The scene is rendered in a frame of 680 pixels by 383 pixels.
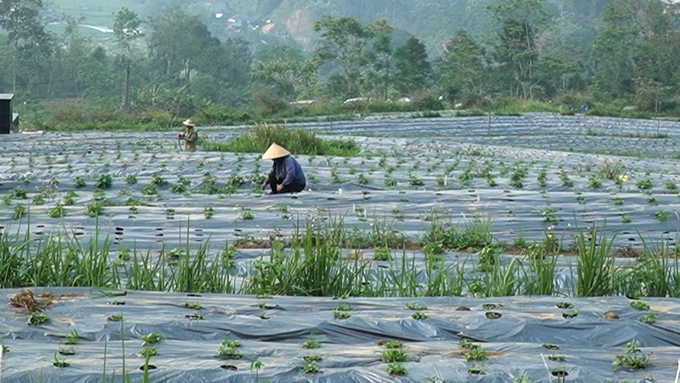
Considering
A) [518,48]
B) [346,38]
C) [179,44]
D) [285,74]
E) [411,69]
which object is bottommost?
[285,74]

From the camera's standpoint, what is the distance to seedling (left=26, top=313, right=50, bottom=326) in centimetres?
484

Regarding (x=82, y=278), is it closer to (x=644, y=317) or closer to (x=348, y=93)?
(x=644, y=317)

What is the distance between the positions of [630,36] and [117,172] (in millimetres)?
34482

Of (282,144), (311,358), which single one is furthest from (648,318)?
(282,144)

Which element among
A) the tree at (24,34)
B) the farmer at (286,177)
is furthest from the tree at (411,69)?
the farmer at (286,177)

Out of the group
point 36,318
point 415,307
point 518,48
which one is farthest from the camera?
point 518,48

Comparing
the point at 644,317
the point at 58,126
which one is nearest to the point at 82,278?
the point at 644,317

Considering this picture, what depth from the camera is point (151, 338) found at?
458 centimetres

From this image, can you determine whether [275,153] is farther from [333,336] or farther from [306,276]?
[333,336]

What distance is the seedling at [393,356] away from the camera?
433 cm

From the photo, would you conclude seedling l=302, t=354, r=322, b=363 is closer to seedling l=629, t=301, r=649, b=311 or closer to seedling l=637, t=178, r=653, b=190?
seedling l=629, t=301, r=649, b=311

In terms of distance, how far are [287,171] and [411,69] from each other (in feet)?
98.6

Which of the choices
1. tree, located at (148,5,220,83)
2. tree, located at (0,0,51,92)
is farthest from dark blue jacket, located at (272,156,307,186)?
tree, located at (148,5,220,83)

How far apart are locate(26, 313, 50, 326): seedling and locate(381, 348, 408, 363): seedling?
5.48 ft
